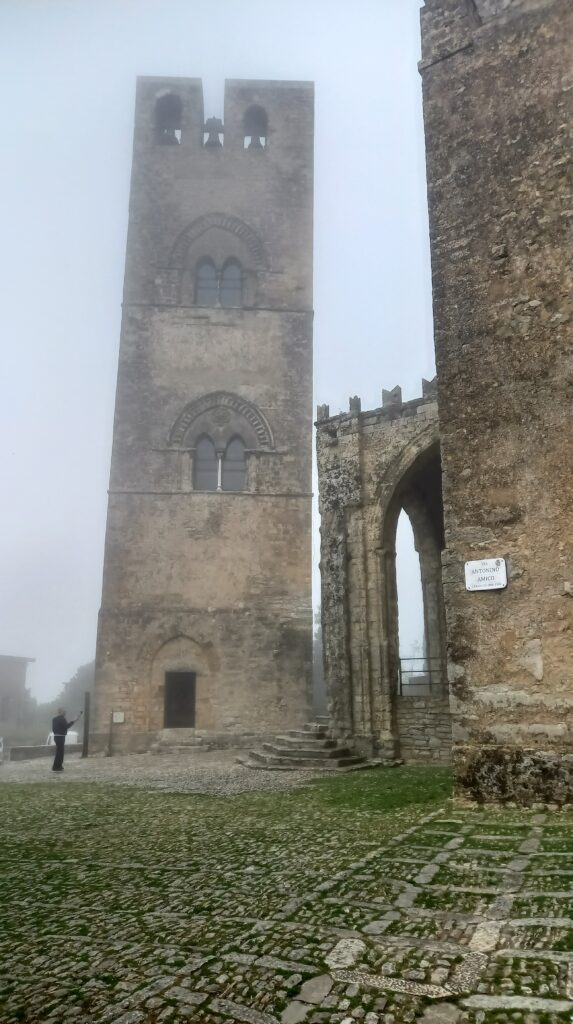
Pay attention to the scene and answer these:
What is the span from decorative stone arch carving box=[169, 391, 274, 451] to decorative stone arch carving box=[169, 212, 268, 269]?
4583 mm

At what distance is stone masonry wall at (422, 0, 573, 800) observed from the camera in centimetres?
561

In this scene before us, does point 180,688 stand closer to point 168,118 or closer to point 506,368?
point 506,368

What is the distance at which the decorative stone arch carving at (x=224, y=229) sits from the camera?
22.2m

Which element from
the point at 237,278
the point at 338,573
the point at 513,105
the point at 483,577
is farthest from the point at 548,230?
the point at 237,278

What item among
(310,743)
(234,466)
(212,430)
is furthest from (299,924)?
(212,430)

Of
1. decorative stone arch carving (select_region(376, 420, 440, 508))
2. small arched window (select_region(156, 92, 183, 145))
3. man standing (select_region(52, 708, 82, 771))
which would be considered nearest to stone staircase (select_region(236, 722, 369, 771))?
man standing (select_region(52, 708, 82, 771))

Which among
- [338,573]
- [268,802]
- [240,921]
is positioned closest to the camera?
[240,921]

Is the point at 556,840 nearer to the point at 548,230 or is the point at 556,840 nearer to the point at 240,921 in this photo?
the point at 240,921

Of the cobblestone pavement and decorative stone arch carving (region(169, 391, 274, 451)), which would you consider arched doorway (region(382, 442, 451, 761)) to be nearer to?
decorative stone arch carving (region(169, 391, 274, 451))

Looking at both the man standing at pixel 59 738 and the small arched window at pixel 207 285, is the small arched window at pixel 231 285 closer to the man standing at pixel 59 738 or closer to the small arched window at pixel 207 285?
the small arched window at pixel 207 285

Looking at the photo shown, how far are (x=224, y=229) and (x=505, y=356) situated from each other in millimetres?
18350

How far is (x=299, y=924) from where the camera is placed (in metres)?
3.02

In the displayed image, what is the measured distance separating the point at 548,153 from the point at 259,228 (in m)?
17.6

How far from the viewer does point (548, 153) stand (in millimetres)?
6242
